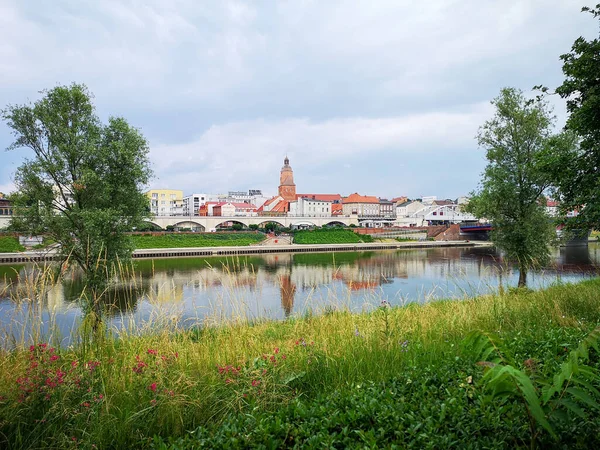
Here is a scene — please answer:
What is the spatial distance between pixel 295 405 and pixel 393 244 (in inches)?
1894

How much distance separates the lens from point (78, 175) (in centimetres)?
1184

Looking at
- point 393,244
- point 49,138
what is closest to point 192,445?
point 49,138

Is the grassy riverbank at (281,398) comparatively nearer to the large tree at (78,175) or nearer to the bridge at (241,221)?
the large tree at (78,175)

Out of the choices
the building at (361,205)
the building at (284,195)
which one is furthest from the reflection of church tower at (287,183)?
the building at (361,205)

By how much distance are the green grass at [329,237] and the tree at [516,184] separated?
122 feet

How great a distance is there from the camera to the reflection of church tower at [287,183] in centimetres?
9456

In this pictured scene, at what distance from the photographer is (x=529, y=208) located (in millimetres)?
12758

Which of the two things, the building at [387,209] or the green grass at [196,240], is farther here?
the building at [387,209]

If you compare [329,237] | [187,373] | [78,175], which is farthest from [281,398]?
[329,237]

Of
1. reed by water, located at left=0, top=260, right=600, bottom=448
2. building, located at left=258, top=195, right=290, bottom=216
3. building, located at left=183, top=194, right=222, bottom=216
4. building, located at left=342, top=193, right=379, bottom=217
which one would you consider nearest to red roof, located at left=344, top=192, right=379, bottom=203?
building, located at left=342, top=193, right=379, bottom=217

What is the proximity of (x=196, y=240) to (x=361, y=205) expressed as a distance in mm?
61484

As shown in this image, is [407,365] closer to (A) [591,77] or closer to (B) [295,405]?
(B) [295,405]

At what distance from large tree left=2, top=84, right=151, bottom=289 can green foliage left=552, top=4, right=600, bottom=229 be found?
37.5 ft

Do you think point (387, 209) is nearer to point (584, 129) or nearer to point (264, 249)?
point (264, 249)
